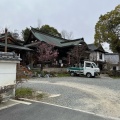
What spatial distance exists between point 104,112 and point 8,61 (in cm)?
394

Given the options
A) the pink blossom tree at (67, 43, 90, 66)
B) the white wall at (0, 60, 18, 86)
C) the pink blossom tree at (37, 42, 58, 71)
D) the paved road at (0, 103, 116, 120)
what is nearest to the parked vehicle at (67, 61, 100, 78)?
the pink blossom tree at (67, 43, 90, 66)

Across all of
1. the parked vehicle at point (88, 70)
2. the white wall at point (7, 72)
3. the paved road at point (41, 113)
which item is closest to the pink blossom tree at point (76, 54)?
the parked vehicle at point (88, 70)

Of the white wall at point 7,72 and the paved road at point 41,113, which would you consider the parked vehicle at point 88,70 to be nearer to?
the white wall at point 7,72

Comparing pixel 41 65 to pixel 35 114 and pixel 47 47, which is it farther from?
pixel 35 114

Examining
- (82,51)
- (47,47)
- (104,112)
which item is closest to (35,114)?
(104,112)

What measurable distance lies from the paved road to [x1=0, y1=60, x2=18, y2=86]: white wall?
3.65 feet

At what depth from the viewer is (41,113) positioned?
5.95 meters

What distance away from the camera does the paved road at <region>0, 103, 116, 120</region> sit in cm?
551

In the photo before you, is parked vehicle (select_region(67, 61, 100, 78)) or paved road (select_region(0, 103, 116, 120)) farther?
parked vehicle (select_region(67, 61, 100, 78))

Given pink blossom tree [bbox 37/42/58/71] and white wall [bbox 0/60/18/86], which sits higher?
pink blossom tree [bbox 37/42/58/71]

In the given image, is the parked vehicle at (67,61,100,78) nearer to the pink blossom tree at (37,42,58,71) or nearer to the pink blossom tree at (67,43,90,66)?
the pink blossom tree at (67,43,90,66)

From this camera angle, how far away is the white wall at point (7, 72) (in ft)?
22.9

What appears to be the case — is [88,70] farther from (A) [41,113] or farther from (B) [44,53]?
(A) [41,113]

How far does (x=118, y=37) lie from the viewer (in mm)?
25297
